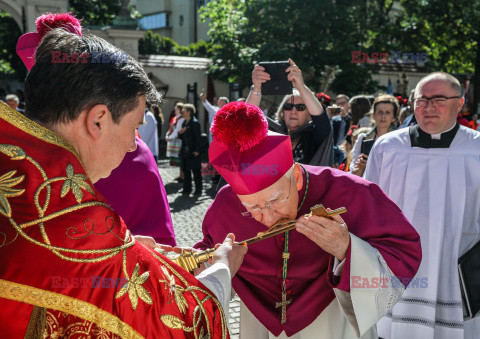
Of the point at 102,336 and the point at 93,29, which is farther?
the point at 93,29

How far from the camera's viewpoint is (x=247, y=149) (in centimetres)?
222

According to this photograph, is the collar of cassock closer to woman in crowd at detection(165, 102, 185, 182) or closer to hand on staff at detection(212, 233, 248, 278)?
hand on staff at detection(212, 233, 248, 278)

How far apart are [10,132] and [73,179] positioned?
0.71 ft

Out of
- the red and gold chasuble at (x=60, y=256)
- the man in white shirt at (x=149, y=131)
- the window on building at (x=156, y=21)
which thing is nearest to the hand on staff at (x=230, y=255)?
the red and gold chasuble at (x=60, y=256)

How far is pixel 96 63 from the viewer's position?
4.83ft

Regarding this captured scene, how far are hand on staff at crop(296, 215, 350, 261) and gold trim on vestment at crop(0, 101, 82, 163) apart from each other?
1.07 metres

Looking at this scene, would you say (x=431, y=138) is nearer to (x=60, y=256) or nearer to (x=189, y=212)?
(x=60, y=256)

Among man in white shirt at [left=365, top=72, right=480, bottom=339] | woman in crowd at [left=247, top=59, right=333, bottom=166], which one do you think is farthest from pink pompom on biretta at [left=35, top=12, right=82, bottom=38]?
man in white shirt at [left=365, top=72, right=480, bottom=339]

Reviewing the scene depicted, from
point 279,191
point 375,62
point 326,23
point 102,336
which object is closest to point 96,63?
point 102,336

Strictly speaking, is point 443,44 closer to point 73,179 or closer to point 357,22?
point 357,22

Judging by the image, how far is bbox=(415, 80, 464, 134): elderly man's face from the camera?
12.4 ft

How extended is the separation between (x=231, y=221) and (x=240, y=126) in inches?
25.2

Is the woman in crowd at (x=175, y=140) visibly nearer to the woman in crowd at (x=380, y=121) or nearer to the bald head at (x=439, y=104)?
the woman in crowd at (x=380, y=121)

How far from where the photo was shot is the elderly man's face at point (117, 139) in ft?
5.01
